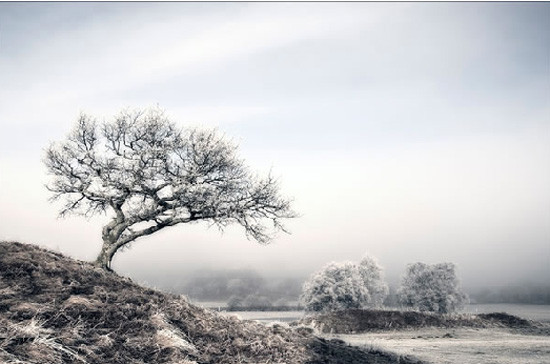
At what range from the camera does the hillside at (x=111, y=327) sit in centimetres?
879

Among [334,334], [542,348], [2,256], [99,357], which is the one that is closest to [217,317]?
[99,357]

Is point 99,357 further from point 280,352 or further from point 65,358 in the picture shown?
point 280,352

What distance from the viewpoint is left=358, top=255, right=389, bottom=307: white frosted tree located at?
62938 millimetres

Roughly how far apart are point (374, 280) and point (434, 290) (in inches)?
347

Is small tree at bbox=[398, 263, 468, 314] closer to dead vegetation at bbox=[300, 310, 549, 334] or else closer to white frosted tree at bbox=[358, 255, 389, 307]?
white frosted tree at bbox=[358, 255, 389, 307]

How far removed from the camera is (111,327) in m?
10.4

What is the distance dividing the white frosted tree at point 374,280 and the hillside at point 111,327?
5010 centimetres

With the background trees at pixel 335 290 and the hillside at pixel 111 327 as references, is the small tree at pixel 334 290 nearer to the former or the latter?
the background trees at pixel 335 290

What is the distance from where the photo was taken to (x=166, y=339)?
1023 cm

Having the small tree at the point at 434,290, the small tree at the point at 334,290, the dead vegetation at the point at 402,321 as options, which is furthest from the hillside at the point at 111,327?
the small tree at the point at 434,290

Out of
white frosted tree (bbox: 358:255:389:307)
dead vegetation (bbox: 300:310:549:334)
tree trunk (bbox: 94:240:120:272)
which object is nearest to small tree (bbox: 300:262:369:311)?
white frosted tree (bbox: 358:255:389:307)

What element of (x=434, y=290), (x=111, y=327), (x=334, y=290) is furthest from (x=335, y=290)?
(x=111, y=327)

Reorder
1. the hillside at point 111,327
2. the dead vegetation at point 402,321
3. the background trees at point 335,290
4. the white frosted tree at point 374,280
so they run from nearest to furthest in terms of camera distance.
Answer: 1. the hillside at point 111,327
2. the dead vegetation at point 402,321
3. the background trees at point 335,290
4. the white frosted tree at point 374,280

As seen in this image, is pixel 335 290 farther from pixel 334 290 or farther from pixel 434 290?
pixel 434 290
